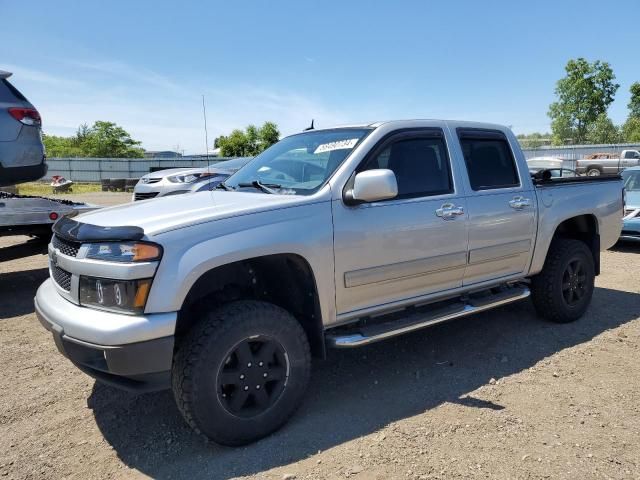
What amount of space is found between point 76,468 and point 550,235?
420 centimetres

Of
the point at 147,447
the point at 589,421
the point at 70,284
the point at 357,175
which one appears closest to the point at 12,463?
the point at 147,447

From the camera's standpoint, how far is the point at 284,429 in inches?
120

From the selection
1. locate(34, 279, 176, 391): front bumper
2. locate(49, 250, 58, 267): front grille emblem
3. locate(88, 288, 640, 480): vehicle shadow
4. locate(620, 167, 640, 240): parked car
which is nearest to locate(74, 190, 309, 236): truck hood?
locate(49, 250, 58, 267): front grille emblem

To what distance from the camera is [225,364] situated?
279 cm

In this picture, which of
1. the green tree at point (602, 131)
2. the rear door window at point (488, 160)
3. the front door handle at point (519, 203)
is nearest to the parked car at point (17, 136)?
the rear door window at point (488, 160)

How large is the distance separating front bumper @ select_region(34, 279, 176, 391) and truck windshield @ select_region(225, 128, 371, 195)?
1.33m

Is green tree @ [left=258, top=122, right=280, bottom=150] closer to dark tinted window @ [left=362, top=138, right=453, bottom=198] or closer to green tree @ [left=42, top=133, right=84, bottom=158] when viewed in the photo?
green tree @ [left=42, top=133, right=84, bottom=158]

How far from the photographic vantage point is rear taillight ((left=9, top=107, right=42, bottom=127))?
220 inches

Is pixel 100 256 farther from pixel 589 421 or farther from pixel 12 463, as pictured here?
pixel 589 421

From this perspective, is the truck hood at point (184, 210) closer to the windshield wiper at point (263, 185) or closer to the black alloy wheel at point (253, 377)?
the windshield wiper at point (263, 185)

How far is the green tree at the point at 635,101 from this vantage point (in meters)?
57.5

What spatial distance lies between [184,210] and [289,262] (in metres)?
0.73

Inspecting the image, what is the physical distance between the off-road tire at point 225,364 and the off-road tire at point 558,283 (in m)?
2.85

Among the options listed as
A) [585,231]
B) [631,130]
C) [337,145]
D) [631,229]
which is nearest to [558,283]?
[585,231]
